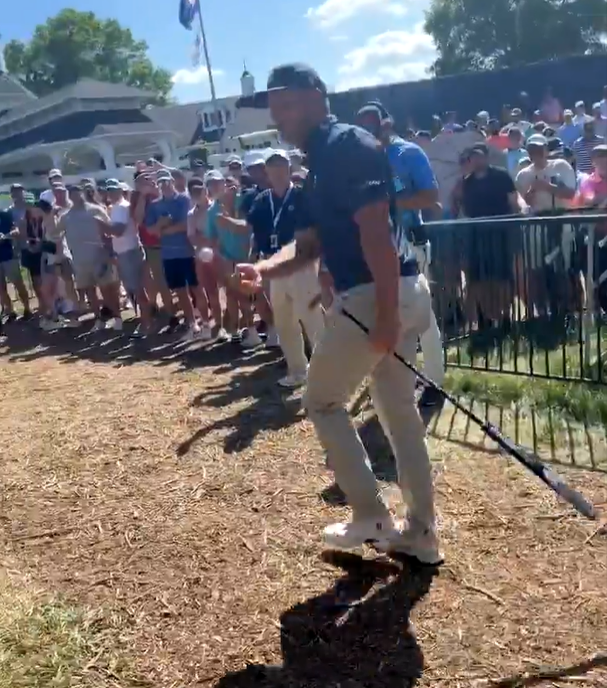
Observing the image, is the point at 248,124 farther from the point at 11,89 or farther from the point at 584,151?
the point at 11,89

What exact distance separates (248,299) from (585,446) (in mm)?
4965

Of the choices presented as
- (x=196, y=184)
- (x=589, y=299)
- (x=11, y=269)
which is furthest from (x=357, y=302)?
(x=11, y=269)

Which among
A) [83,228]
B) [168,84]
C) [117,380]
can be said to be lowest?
[117,380]

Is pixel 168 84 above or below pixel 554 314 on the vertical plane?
above

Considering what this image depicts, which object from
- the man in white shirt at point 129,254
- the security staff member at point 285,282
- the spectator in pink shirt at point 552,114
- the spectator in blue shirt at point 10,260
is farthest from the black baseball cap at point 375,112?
the spectator in pink shirt at point 552,114

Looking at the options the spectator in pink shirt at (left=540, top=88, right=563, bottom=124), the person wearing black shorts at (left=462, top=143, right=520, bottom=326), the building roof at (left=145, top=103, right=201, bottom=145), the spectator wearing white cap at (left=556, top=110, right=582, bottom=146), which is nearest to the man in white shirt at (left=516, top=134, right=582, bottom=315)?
the person wearing black shorts at (left=462, top=143, right=520, bottom=326)

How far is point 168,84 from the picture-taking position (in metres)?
98.1

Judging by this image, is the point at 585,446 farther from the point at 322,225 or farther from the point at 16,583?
the point at 16,583

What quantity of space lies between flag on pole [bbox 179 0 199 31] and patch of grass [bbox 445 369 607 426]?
2988cm

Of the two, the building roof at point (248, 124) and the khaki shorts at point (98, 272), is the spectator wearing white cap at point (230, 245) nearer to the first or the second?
the khaki shorts at point (98, 272)

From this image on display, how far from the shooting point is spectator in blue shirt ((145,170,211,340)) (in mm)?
9969

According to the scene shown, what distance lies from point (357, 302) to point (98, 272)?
8505 millimetres

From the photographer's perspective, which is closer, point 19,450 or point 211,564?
point 211,564

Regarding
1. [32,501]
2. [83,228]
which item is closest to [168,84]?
[83,228]
